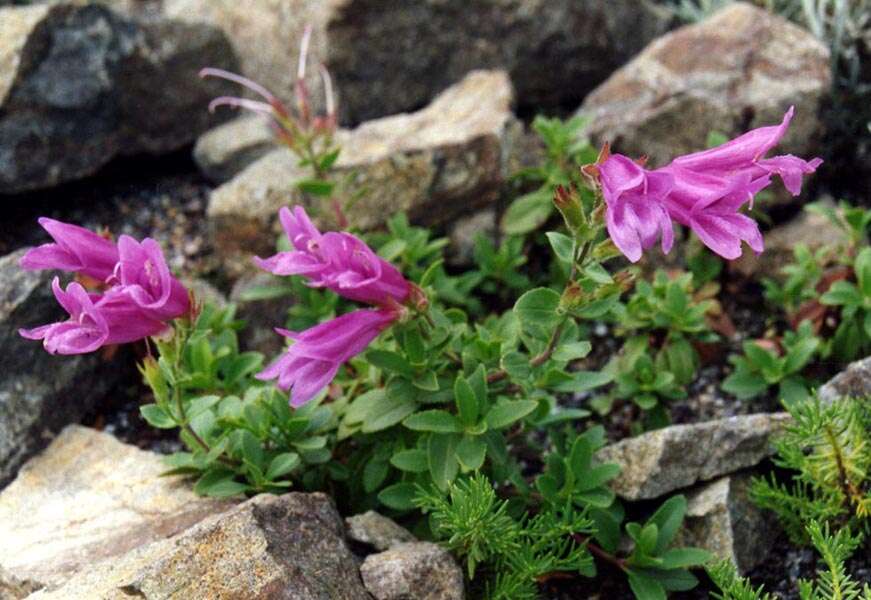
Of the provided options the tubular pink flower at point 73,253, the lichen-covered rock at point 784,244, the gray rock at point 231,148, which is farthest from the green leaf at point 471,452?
the gray rock at point 231,148

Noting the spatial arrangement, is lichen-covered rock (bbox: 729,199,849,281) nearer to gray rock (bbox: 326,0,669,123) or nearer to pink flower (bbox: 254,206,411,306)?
gray rock (bbox: 326,0,669,123)

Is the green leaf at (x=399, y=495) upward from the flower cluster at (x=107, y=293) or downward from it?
downward

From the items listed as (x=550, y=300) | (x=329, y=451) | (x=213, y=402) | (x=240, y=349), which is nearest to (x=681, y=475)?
(x=550, y=300)

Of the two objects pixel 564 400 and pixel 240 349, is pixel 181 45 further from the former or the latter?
pixel 564 400

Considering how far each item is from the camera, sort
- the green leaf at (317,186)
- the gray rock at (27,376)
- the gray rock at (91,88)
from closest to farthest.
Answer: the gray rock at (27,376), the green leaf at (317,186), the gray rock at (91,88)

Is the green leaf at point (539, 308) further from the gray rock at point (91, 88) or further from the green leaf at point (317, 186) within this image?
the gray rock at point (91, 88)

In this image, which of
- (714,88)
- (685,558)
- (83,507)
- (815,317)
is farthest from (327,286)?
(714,88)

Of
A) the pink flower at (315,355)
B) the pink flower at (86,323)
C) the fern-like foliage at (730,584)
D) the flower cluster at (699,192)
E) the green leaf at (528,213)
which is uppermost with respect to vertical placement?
the flower cluster at (699,192)

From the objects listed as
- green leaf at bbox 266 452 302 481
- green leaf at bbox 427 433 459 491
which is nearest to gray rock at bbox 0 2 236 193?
green leaf at bbox 266 452 302 481
